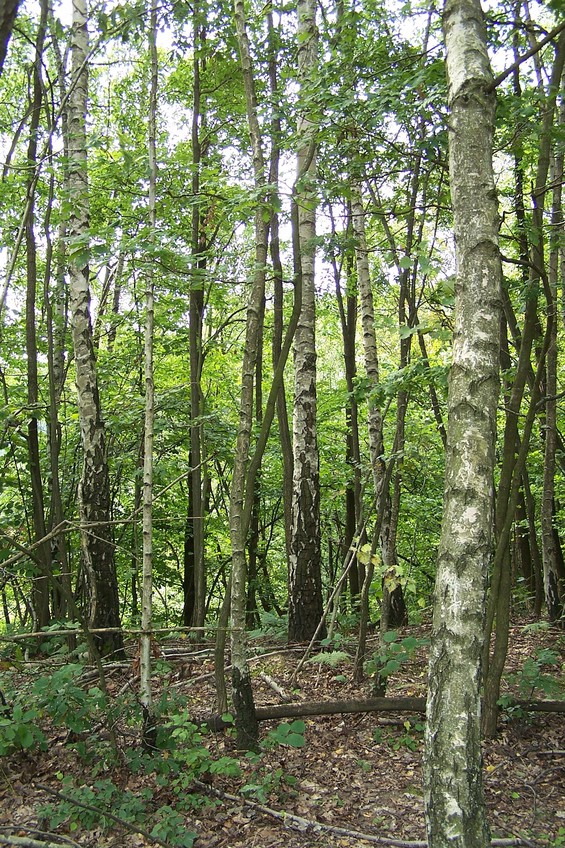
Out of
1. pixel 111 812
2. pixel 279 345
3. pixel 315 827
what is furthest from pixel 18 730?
pixel 279 345

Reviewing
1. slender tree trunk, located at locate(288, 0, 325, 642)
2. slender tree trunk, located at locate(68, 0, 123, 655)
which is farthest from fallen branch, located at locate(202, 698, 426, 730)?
slender tree trunk, located at locate(68, 0, 123, 655)

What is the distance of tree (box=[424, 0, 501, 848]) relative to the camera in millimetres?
2107

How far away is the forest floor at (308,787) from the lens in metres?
3.32

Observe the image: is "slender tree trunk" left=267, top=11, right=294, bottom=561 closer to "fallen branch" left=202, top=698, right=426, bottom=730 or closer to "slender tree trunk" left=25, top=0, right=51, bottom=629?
"fallen branch" left=202, top=698, right=426, bottom=730

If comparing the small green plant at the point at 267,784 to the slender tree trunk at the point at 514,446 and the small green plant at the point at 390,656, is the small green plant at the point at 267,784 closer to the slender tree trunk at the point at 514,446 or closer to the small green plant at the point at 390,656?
the small green plant at the point at 390,656

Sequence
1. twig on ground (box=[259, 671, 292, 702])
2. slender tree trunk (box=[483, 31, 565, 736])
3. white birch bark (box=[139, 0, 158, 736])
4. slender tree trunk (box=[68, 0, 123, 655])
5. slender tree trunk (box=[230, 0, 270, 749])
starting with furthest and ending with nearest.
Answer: slender tree trunk (box=[68, 0, 123, 655])
twig on ground (box=[259, 671, 292, 702])
slender tree trunk (box=[230, 0, 270, 749])
white birch bark (box=[139, 0, 158, 736])
slender tree trunk (box=[483, 31, 565, 736])

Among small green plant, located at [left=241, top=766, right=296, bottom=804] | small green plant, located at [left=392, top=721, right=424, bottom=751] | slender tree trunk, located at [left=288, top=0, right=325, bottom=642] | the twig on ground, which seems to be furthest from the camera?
slender tree trunk, located at [left=288, top=0, right=325, bottom=642]

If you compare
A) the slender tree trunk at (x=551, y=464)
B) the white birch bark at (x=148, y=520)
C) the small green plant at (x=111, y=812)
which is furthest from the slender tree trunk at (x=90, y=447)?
the slender tree trunk at (x=551, y=464)

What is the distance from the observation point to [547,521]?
6637mm

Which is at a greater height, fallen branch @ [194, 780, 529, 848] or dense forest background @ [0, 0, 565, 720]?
dense forest background @ [0, 0, 565, 720]

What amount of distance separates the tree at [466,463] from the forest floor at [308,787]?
152 centimetres

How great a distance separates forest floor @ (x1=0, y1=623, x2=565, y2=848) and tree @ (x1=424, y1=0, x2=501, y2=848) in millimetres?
1523

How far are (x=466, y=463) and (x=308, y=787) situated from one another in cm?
280

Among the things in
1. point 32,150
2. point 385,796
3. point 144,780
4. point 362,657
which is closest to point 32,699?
point 144,780
